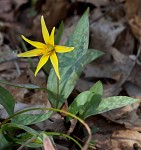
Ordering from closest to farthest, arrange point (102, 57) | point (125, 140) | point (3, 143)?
1. point (3, 143)
2. point (125, 140)
3. point (102, 57)

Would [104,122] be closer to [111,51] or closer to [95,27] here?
[111,51]

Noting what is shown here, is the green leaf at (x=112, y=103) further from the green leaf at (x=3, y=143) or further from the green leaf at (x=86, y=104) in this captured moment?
the green leaf at (x=3, y=143)

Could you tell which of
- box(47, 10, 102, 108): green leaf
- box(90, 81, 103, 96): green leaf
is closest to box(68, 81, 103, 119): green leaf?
box(90, 81, 103, 96): green leaf

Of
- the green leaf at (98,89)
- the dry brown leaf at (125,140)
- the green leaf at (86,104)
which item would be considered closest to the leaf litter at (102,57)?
the dry brown leaf at (125,140)

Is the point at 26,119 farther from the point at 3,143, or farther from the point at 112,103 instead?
the point at 112,103

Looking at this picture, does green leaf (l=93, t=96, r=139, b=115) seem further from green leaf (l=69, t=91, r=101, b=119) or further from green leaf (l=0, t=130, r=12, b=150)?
green leaf (l=0, t=130, r=12, b=150)

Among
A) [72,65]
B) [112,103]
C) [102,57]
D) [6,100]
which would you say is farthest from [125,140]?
[102,57]
